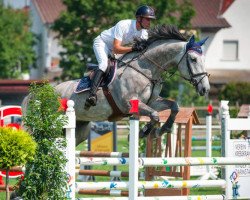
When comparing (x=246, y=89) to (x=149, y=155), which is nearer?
(x=149, y=155)

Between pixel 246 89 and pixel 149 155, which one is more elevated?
pixel 246 89

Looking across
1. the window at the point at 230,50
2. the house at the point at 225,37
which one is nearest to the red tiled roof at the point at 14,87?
the house at the point at 225,37

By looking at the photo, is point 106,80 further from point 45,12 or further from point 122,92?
point 45,12

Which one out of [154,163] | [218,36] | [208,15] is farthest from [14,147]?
[218,36]

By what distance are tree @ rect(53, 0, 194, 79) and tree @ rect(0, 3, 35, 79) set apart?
11.2m

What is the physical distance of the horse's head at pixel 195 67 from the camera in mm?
11289

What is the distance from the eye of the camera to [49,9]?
6266 cm

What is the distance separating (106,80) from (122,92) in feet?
1.02

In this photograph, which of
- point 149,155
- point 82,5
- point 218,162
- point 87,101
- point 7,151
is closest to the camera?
point 7,151

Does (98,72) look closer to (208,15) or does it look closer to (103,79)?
(103,79)

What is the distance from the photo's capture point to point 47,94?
8594mm

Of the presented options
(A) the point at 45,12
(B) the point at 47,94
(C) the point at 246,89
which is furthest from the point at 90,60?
(B) the point at 47,94

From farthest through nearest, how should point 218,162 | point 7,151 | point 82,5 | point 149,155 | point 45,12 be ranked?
point 45,12, point 82,5, point 149,155, point 218,162, point 7,151

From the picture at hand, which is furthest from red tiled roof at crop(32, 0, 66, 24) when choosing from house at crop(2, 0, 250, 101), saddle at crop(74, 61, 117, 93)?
saddle at crop(74, 61, 117, 93)
